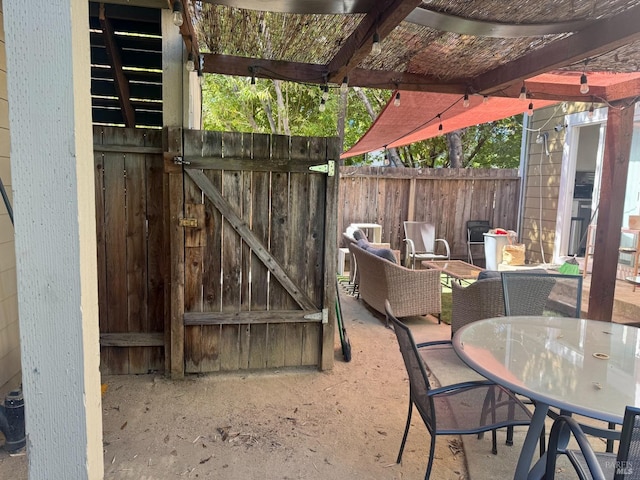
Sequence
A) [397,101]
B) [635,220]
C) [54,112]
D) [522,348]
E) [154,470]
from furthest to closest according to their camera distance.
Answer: [635,220]
[397,101]
[154,470]
[522,348]
[54,112]

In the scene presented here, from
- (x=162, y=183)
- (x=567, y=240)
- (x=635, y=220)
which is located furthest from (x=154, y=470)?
(x=567, y=240)

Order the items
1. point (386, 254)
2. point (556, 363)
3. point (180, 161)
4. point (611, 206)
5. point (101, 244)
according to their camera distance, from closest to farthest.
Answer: point (556, 363)
point (180, 161)
point (101, 244)
point (611, 206)
point (386, 254)

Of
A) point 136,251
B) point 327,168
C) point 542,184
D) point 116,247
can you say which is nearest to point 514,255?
point 542,184

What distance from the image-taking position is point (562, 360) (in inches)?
68.7

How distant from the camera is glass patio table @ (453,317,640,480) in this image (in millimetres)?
1419

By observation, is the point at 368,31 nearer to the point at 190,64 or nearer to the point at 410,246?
the point at 190,64

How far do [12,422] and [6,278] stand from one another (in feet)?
3.41

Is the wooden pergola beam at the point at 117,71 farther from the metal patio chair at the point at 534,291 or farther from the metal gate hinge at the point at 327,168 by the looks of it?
the metal patio chair at the point at 534,291

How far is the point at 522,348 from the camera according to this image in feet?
6.14

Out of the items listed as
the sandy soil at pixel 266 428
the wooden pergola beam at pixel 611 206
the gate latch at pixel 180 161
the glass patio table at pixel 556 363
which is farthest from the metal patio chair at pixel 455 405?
the wooden pergola beam at pixel 611 206

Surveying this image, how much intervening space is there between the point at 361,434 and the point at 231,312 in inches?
49.4

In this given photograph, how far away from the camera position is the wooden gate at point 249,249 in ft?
9.60

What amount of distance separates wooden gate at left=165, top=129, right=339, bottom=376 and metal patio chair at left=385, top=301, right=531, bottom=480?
4.25 ft

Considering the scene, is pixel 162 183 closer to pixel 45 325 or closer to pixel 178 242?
pixel 178 242
